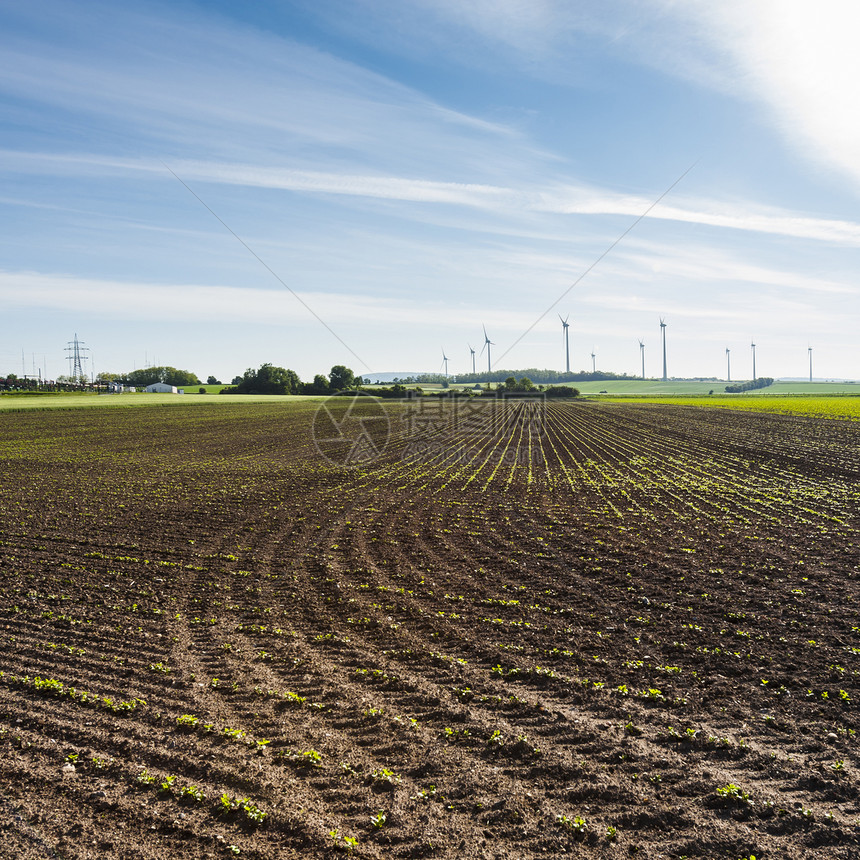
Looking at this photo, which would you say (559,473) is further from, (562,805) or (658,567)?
(562,805)

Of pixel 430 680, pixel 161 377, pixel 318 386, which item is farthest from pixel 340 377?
pixel 430 680

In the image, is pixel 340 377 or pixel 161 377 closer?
pixel 340 377

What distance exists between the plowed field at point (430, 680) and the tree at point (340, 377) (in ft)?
420

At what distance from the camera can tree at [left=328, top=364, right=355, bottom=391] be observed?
148m

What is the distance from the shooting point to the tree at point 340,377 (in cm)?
14762

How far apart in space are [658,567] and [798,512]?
870 cm

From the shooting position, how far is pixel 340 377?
151 m

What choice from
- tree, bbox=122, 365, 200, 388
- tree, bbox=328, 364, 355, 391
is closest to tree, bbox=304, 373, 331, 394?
tree, bbox=328, 364, 355, 391

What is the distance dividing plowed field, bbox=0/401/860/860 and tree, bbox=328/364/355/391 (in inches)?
5037

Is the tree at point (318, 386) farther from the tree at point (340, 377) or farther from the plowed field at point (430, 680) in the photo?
the plowed field at point (430, 680)

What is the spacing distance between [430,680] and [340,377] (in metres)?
145

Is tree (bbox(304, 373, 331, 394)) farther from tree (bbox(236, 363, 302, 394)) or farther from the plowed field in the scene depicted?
the plowed field

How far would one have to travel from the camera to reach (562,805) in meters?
6.15

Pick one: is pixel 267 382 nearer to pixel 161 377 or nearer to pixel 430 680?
pixel 161 377
